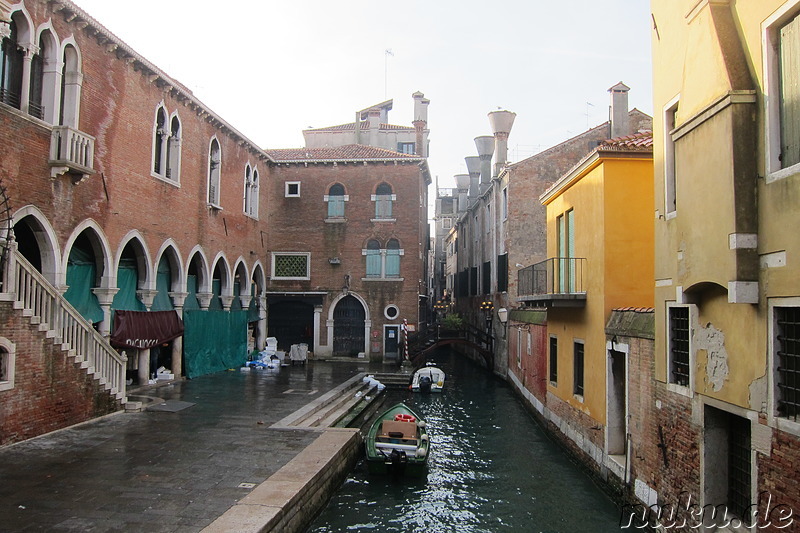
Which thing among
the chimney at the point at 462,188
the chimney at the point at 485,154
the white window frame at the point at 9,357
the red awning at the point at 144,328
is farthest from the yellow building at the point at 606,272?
the chimney at the point at 462,188

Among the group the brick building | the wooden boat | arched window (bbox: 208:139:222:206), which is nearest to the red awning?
the brick building

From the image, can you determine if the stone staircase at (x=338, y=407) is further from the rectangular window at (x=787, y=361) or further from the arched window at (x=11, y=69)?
the rectangular window at (x=787, y=361)

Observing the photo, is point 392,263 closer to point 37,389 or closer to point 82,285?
point 82,285

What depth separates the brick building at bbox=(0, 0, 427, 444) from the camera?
9.98 meters

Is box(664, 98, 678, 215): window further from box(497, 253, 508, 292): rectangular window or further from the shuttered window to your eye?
box(497, 253, 508, 292): rectangular window

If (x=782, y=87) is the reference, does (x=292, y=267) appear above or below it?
below

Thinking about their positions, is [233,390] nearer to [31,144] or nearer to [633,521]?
[31,144]

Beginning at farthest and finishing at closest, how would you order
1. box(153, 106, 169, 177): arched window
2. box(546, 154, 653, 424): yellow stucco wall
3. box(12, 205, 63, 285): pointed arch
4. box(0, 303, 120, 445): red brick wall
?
box(153, 106, 169, 177): arched window
box(12, 205, 63, 285): pointed arch
box(546, 154, 653, 424): yellow stucco wall
box(0, 303, 120, 445): red brick wall

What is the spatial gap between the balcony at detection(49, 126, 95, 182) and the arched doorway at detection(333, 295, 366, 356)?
45.8ft

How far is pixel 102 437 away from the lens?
1005cm

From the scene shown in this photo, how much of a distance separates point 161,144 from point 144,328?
16.9 ft

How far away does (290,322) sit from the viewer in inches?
1049

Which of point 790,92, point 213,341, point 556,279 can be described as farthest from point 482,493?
point 213,341

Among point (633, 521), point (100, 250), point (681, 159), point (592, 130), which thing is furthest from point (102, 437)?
point (592, 130)
